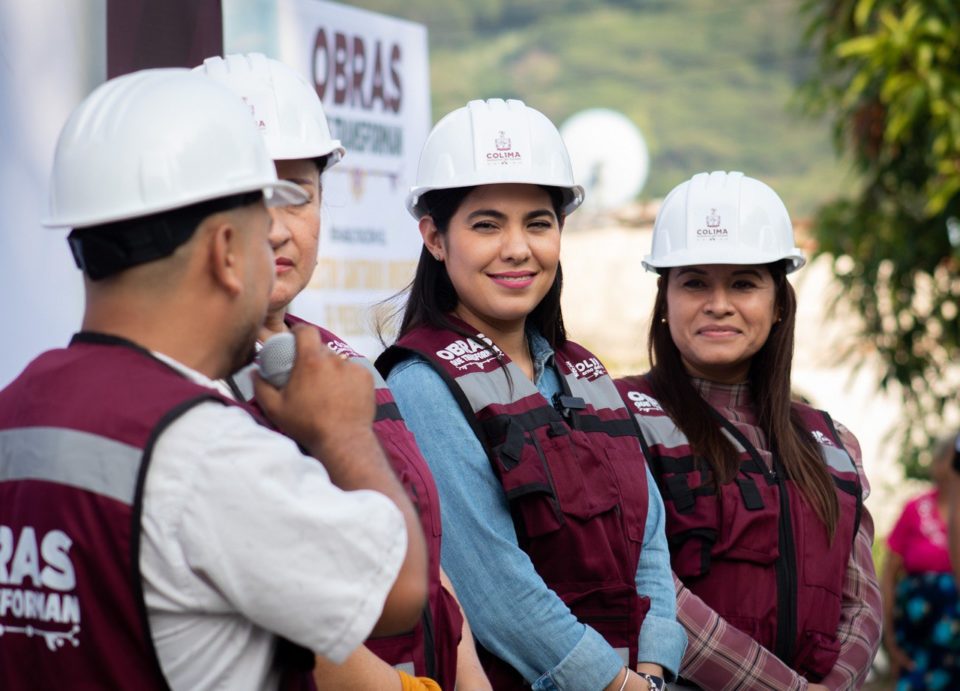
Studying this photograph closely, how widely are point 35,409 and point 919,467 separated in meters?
8.10

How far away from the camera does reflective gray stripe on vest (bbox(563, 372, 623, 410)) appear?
3344mm

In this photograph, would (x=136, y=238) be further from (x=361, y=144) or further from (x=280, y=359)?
(x=361, y=144)

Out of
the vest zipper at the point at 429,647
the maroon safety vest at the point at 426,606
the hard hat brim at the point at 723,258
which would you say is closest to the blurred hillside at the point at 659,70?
the hard hat brim at the point at 723,258

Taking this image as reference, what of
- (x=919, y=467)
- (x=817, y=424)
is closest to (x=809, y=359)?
(x=919, y=467)

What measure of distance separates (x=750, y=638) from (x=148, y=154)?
2110mm

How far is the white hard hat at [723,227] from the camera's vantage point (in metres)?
3.77

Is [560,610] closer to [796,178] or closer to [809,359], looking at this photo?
[809,359]

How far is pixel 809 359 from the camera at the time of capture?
22938 millimetres

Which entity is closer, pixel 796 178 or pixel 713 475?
pixel 713 475

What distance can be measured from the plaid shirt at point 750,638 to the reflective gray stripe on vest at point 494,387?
67 cm

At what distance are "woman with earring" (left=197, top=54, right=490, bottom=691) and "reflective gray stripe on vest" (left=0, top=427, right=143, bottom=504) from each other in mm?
629

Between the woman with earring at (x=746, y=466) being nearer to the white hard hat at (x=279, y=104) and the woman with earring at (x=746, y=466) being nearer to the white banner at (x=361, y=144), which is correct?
the white hard hat at (x=279, y=104)

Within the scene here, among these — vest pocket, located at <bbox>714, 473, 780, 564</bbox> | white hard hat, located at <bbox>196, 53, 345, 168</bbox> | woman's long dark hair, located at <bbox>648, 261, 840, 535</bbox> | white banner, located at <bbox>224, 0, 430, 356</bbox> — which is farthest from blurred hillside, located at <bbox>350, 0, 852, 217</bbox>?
white hard hat, located at <bbox>196, 53, 345, 168</bbox>

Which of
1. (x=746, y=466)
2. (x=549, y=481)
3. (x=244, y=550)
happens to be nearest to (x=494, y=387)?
(x=549, y=481)
